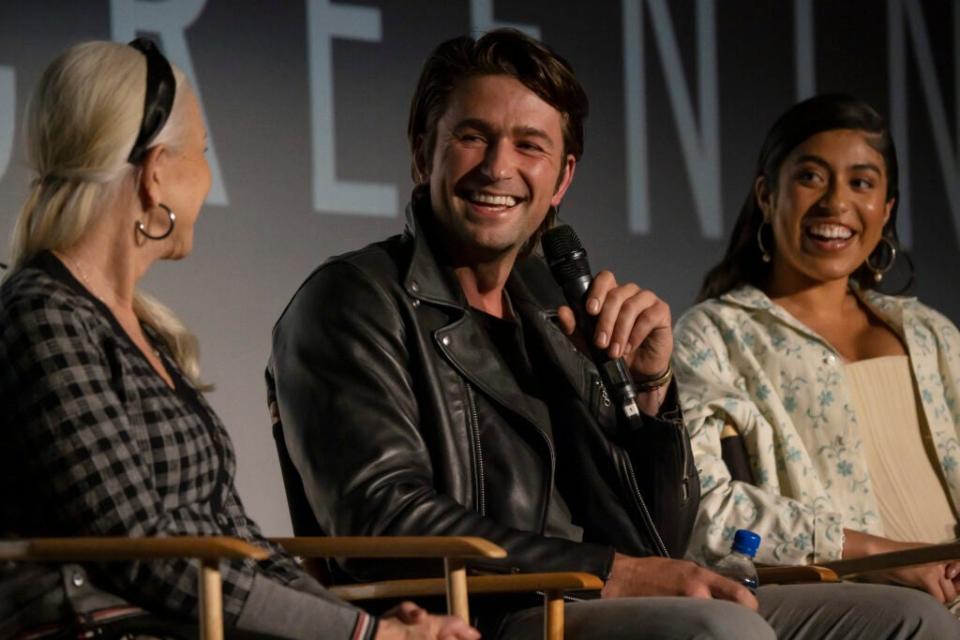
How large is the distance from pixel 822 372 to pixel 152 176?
1633 mm

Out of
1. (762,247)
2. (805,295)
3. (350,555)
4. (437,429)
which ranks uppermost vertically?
(762,247)

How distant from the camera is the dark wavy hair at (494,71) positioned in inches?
107

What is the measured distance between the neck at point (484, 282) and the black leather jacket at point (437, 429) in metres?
0.05

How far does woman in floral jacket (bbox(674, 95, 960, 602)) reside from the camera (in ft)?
10.1

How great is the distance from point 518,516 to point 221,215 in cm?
146

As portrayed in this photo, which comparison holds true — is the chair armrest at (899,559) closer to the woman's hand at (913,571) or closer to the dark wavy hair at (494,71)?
the woman's hand at (913,571)

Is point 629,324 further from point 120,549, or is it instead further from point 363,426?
point 120,549

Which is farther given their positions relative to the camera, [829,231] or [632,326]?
[829,231]

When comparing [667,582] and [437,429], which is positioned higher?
[437,429]

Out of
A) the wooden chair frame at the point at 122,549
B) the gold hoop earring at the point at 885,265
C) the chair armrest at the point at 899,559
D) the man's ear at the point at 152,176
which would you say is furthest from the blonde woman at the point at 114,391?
the gold hoop earring at the point at 885,265

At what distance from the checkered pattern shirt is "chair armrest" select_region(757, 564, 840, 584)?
38.2 inches

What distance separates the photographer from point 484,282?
8.97ft

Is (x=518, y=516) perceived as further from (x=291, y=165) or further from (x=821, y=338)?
(x=291, y=165)

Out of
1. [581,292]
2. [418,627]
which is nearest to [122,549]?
[418,627]
